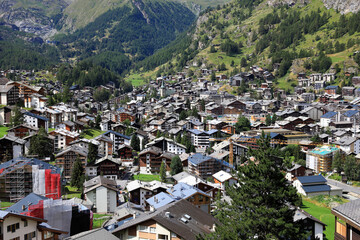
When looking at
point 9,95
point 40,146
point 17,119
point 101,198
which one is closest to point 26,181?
point 101,198

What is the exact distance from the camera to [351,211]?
9852mm

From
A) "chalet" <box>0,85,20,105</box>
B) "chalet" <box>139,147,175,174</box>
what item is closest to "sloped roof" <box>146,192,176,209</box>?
"chalet" <box>139,147,175,174</box>

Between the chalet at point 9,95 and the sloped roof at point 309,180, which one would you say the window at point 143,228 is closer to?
the sloped roof at point 309,180

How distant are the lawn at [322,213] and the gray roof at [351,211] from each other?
22642 mm

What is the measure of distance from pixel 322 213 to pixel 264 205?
27.2 metres

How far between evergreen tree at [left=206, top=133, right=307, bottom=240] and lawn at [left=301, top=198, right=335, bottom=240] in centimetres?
1846

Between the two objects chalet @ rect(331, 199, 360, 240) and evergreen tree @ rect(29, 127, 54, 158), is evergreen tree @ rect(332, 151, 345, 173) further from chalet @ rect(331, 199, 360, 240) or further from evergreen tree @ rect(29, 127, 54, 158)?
chalet @ rect(331, 199, 360, 240)

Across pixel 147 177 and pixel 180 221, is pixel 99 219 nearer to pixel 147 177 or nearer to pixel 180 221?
pixel 180 221

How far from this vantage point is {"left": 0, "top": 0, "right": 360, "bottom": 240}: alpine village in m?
16.2

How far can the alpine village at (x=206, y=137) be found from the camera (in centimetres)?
1620

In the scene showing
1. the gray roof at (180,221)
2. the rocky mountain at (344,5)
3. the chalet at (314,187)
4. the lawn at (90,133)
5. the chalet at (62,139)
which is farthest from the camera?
the rocky mountain at (344,5)

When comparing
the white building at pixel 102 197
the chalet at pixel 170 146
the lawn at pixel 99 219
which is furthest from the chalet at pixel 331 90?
the lawn at pixel 99 219

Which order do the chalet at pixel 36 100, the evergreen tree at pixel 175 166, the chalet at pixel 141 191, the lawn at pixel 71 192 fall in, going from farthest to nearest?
1. the chalet at pixel 36 100
2. the evergreen tree at pixel 175 166
3. the lawn at pixel 71 192
4. the chalet at pixel 141 191

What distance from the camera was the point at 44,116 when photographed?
65.9 metres
